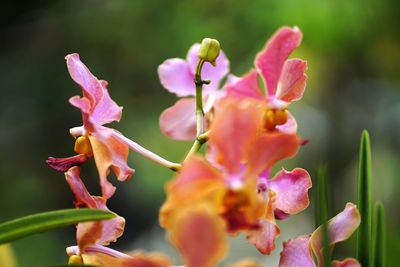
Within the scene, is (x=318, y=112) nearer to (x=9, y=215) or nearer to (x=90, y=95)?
(x=9, y=215)

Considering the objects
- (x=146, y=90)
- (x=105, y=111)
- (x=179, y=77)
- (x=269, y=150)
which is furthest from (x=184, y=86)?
(x=146, y=90)

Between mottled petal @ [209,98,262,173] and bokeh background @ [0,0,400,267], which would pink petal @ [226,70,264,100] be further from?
bokeh background @ [0,0,400,267]

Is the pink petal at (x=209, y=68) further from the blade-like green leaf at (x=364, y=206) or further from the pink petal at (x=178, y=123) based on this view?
the blade-like green leaf at (x=364, y=206)

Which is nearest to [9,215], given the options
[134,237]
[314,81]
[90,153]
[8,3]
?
Result: [134,237]

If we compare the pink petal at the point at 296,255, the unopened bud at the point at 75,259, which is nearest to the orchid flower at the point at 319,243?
the pink petal at the point at 296,255

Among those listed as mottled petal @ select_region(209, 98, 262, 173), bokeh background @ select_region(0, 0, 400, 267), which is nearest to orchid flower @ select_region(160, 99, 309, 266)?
mottled petal @ select_region(209, 98, 262, 173)
